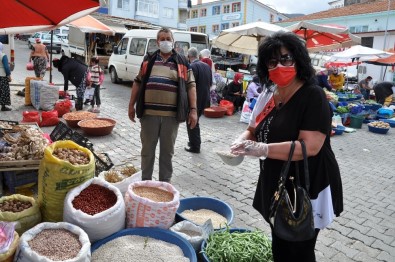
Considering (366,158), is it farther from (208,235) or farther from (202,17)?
(202,17)

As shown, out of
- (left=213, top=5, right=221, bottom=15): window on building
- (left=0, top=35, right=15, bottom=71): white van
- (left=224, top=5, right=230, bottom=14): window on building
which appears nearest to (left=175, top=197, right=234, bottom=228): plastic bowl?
(left=0, top=35, right=15, bottom=71): white van

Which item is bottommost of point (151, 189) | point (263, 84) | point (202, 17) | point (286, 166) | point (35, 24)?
point (151, 189)

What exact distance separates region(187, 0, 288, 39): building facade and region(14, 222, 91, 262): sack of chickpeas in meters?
43.7

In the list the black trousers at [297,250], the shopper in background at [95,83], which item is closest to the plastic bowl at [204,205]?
the black trousers at [297,250]

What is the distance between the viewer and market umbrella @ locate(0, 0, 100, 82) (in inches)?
103

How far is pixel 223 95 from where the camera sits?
12203mm

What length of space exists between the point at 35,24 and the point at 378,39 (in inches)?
1112

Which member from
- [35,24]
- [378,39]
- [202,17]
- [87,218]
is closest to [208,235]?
[87,218]

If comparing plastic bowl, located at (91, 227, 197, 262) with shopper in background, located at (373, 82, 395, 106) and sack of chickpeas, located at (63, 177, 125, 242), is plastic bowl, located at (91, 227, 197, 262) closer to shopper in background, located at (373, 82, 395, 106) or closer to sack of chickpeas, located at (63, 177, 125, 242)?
sack of chickpeas, located at (63, 177, 125, 242)

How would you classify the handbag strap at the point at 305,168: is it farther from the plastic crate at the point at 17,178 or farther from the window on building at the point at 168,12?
the window on building at the point at 168,12

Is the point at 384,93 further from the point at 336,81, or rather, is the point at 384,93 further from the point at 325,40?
the point at 325,40

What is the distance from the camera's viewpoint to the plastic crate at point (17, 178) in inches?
155

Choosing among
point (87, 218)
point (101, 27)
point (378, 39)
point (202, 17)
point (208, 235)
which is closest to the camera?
point (87, 218)

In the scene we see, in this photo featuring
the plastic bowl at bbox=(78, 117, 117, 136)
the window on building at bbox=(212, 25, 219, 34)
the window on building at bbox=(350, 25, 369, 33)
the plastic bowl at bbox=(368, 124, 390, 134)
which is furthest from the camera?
the window on building at bbox=(212, 25, 219, 34)
